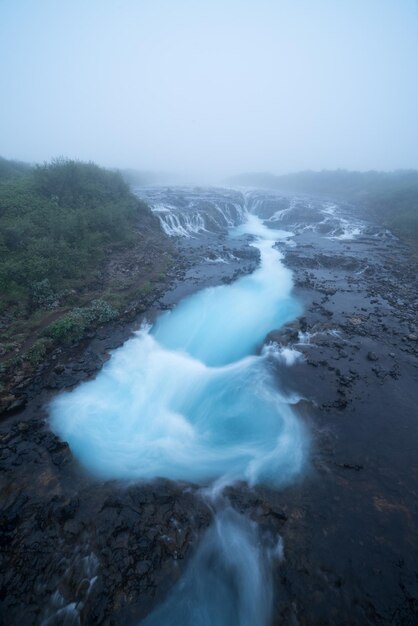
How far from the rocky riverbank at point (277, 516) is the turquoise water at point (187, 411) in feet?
1.72

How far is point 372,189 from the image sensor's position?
52656mm

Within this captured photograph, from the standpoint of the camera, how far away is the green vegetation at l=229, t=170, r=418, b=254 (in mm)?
31720

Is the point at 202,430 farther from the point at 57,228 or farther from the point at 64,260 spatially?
the point at 57,228

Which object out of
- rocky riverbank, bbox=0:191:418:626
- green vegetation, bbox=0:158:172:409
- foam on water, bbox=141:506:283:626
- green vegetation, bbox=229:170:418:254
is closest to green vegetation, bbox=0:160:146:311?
green vegetation, bbox=0:158:172:409

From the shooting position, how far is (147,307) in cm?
1461

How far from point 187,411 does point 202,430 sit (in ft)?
3.13

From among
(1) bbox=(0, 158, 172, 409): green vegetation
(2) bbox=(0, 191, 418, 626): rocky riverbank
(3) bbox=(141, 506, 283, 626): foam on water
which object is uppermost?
(1) bbox=(0, 158, 172, 409): green vegetation

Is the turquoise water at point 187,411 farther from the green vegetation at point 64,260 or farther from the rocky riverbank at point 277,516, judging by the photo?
the green vegetation at point 64,260

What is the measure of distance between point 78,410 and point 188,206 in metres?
29.2

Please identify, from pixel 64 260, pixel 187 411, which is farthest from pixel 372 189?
pixel 187 411

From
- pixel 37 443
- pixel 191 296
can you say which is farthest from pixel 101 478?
pixel 191 296

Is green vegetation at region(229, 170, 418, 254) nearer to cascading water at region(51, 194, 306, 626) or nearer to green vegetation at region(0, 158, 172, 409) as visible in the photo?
cascading water at region(51, 194, 306, 626)

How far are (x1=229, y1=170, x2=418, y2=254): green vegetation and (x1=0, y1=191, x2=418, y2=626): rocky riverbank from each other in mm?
21065

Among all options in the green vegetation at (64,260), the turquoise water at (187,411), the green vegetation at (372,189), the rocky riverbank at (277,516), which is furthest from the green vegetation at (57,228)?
the green vegetation at (372,189)
